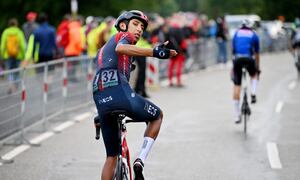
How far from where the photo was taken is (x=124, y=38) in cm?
775

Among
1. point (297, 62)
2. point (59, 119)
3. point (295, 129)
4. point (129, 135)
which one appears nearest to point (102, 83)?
point (129, 135)

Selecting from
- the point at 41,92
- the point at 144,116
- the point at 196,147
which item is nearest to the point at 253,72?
the point at 196,147

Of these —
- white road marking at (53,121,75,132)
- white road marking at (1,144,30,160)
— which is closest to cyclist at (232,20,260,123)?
white road marking at (53,121,75,132)

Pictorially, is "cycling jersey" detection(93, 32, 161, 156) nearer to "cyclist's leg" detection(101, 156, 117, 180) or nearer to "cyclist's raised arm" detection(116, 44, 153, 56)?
"cyclist's raised arm" detection(116, 44, 153, 56)

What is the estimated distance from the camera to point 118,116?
780cm

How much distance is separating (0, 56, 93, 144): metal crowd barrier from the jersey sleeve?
4409 millimetres

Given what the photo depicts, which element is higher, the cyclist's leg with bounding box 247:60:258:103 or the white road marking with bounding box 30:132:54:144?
the cyclist's leg with bounding box 247:60:258:103

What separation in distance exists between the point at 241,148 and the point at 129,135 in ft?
7.41

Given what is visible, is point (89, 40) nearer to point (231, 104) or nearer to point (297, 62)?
point (231, 104)

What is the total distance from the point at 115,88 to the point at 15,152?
501 cm

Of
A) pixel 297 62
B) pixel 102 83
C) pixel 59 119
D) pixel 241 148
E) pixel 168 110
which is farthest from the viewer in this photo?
pixel 297 62

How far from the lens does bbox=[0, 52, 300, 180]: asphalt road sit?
418 inches

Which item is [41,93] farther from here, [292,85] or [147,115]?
[292,85]

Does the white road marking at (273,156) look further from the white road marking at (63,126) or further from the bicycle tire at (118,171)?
the white road marking at (63,126)
